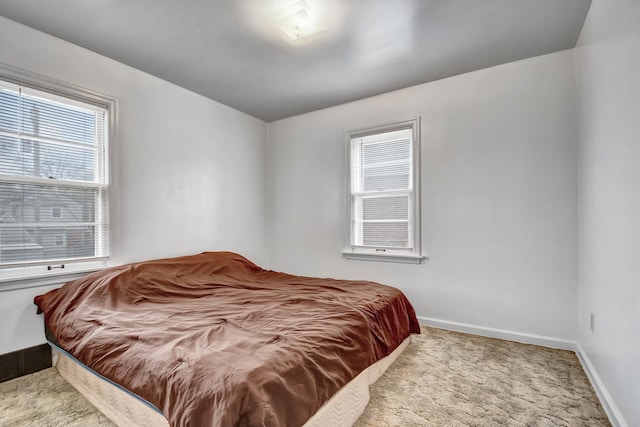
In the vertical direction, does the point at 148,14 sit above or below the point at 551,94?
above

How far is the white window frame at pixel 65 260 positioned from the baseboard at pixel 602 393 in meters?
3.58

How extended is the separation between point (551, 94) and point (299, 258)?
3.18 m

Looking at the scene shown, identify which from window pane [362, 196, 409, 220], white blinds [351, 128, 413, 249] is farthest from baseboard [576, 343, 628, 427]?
window pane [362, 196, 409, 220]

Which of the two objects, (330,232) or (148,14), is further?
(330,232)

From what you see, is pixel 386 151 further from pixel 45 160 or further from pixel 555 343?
pixel 45 160

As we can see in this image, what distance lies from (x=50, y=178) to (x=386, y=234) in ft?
10.2

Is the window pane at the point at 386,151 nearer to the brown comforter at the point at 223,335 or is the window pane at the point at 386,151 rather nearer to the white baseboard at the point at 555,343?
the brown comforter at the point at 223,335

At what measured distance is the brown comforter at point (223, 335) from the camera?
1.14 metres

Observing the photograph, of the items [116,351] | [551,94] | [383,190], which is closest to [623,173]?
[551,94]

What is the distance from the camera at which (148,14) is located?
2.17 meters

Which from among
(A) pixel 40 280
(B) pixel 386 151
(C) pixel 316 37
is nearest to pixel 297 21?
(C) pixel 316 37

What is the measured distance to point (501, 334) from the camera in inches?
111

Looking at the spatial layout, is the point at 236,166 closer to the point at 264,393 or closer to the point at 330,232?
the point at 330,232

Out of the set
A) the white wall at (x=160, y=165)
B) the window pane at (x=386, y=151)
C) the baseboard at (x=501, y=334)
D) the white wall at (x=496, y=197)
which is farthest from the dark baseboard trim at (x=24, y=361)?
the window pane at (x=386, y=151)
